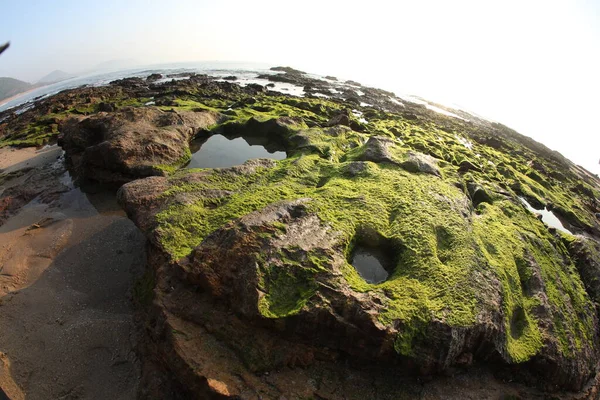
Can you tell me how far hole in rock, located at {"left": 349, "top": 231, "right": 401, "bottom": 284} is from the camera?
7.86 m

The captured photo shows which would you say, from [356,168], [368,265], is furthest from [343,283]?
[356,168]

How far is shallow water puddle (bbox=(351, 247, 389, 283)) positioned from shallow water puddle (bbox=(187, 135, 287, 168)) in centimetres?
854

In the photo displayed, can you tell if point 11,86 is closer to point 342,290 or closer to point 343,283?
point 343,283

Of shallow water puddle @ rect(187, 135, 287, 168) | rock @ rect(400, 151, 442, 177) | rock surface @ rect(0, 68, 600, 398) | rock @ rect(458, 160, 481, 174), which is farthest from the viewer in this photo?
rock @ rect(458, 160, 481, 174)

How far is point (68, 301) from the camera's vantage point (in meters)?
8.31

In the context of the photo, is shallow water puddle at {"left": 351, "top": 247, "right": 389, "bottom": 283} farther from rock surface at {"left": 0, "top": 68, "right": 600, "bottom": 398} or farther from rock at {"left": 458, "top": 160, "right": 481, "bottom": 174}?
rock at {"left": 458, "top": 160, "right": 481, "bottom": 174}

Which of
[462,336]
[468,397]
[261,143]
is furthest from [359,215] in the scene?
[261,143]

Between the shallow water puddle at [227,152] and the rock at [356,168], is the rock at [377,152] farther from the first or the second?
the shallow water puddle at [227,152]

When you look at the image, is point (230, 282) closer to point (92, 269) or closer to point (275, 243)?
point (275, 243)

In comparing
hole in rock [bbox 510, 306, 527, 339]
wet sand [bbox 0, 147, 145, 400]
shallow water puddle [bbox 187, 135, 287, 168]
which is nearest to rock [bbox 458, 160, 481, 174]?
shallow water puddle [bbox 187, 135, 287, 168]

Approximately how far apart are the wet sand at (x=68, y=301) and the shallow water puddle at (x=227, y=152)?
476cm

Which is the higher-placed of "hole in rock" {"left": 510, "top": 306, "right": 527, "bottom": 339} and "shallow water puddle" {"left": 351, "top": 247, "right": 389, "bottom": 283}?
"shallow water puddle" {"left": 351, "top": 247, "right": 389, "bottom": 283}

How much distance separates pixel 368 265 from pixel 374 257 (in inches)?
16.9

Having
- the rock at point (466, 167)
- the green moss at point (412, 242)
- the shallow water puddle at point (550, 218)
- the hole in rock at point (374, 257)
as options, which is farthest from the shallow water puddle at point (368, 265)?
the shallow water puddle at point (550, 218)
